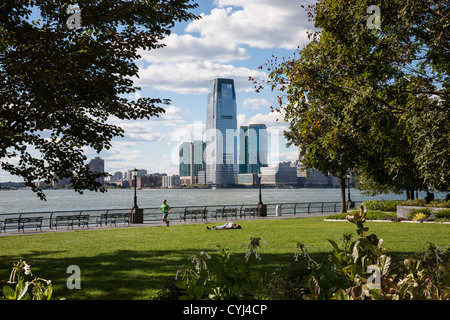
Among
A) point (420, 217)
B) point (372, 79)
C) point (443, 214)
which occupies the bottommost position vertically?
point (420, 217)

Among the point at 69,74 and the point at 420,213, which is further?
the point at 420,213

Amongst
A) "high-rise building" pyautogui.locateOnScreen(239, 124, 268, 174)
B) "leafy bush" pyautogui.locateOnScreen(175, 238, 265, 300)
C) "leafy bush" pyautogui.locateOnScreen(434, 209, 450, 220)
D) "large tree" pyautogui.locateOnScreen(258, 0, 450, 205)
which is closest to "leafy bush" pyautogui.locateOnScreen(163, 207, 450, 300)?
"leafy bush" pyautogui.locateOnScreen(175, 238, 265, 300)

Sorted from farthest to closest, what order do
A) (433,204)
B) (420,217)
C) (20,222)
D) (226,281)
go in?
(20,222) → (433,204) → (420,217) → (226,281)

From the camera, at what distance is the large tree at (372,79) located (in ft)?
30.0

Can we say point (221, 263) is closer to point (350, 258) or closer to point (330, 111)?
point (350, 258)

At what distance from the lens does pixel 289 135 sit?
3719cm

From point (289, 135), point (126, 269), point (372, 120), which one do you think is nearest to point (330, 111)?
point (372, 120)

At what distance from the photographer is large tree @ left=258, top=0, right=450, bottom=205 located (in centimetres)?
916

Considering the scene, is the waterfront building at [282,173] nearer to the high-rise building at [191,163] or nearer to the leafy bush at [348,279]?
the high-rise building at [191,163]

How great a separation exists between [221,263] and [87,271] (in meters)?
8.79

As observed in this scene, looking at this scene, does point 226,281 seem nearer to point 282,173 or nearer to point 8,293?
point 8,293

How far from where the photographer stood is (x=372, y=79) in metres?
10.2

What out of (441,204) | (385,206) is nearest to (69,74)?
(441,204)

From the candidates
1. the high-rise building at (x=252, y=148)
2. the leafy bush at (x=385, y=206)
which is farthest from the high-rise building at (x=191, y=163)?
the leafy bush at (x=385, y=206)
